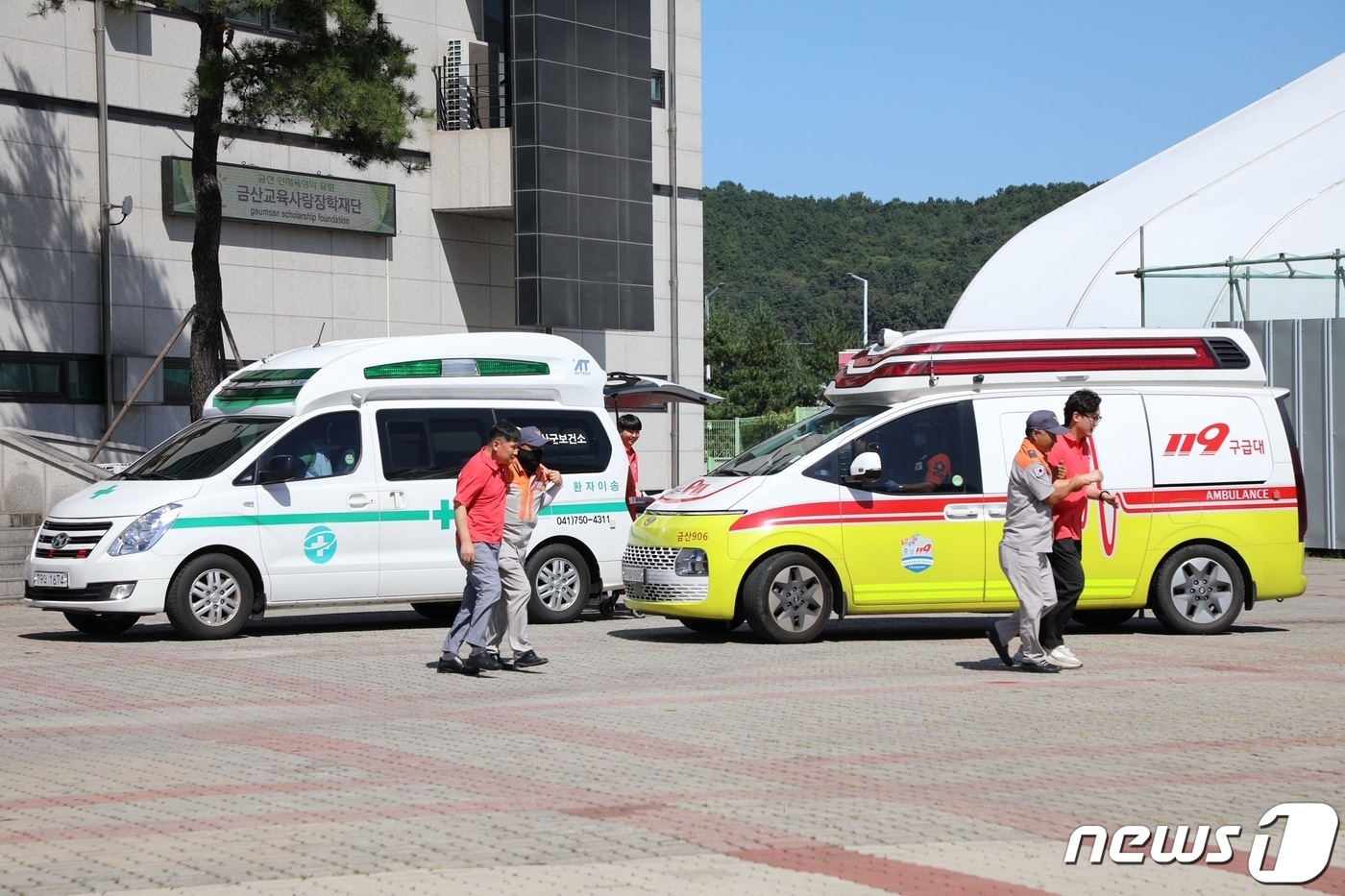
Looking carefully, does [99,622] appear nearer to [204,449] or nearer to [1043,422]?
[204,449]

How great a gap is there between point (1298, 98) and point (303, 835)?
45898 mm

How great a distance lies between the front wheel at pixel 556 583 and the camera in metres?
16.4

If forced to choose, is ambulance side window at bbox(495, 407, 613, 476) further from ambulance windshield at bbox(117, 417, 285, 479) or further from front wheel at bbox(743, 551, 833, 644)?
front wheel at bbox(743, 551, 833, 644)

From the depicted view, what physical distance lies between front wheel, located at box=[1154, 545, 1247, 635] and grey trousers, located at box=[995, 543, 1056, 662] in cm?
306

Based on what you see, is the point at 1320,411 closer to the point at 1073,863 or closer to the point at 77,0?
the point at 77,0

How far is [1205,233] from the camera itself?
122ft

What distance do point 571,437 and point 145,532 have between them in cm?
429

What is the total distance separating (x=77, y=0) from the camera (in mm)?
25000

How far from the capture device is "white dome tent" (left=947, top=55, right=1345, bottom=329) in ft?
93.3

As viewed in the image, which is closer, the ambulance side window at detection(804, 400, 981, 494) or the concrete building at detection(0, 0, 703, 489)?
the ambulance side window at detection(804, 400, 981, 494)

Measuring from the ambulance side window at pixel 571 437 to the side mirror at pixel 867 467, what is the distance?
3597 millimetres

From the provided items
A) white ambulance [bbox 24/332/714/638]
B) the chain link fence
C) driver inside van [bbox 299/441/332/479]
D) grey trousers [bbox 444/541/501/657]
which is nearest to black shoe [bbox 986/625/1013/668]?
grey trousers [bbox 444/541/501/657]

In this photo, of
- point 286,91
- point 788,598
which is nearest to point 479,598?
point 788,598

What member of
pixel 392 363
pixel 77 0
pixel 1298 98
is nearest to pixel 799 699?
pixel 392 363
